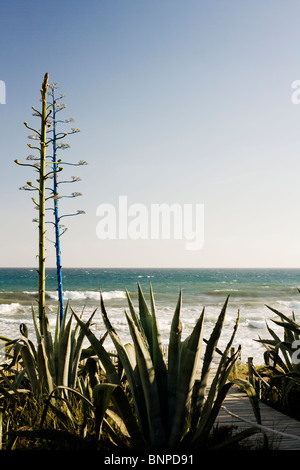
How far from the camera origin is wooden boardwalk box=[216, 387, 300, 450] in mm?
2748

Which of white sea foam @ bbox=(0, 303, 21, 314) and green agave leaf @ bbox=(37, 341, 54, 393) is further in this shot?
white sea foam @ bbox=(0, 303, 21, 314)

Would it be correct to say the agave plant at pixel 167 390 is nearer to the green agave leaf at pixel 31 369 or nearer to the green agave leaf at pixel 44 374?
the green agave leaf at pixel 44 374

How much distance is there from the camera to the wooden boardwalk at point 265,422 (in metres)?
2.75

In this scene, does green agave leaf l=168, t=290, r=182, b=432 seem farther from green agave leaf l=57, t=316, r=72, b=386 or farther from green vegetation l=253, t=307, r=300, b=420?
green vegetation l=253, t=307, r=300, b=420

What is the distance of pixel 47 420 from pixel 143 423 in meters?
0.96

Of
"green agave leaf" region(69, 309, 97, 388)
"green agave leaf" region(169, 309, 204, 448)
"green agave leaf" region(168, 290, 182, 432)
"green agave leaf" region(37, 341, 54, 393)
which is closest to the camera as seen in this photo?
"green agave leaf" region(169, 309, 204, 448)

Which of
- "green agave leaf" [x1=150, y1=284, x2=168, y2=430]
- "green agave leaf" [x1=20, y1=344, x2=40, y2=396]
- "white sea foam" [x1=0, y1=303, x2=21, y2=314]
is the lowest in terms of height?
"white sea foam" [x1=0, y1=303, x2=21, y2=314]

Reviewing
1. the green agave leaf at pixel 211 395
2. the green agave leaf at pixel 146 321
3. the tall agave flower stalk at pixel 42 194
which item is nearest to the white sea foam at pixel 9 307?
the tall agave flower stalk at pixel 42 194

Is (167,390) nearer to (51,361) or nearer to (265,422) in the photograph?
(51,361)

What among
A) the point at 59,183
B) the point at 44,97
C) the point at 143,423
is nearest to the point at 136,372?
the point at 143,423

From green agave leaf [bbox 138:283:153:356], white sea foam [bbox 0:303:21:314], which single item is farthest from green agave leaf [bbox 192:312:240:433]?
white sea foam [bbox 0:303:21:314]

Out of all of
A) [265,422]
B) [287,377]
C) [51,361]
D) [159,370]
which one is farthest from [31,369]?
[287,377]
